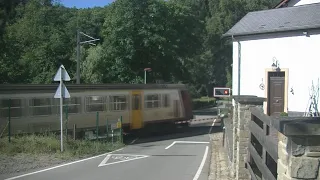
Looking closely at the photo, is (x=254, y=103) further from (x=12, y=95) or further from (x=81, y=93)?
(x=81, y=93)

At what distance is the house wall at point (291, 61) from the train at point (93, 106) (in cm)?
759

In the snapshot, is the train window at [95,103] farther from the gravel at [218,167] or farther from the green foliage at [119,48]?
the green foliage at [119,48]

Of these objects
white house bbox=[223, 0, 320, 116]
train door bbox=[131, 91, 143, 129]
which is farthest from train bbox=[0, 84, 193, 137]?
white house bbox=[223, 0, 320, 116]

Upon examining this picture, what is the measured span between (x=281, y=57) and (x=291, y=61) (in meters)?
0.62

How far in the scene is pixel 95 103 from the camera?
2455cm

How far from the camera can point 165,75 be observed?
1790 inches

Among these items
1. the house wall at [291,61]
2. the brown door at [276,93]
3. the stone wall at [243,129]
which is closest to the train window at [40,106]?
the house wall at [291,61]

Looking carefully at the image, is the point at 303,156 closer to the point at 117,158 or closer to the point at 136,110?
the point at 117,158

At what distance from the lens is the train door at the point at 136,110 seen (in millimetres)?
27011

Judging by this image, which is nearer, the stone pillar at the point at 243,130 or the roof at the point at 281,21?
the stone pillar at the point at 243,130

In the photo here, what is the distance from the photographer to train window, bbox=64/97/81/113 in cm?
2309

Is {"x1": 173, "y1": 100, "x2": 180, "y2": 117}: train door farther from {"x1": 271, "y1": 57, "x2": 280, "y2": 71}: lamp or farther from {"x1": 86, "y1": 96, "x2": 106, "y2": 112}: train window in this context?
{"x1": 271, "y1": 57, "x2": 280, "y2": 71}: lamp

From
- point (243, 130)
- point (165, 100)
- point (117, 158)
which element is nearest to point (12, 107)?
point (117, 158)

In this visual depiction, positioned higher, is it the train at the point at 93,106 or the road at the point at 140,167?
the train at the point at 93,106
